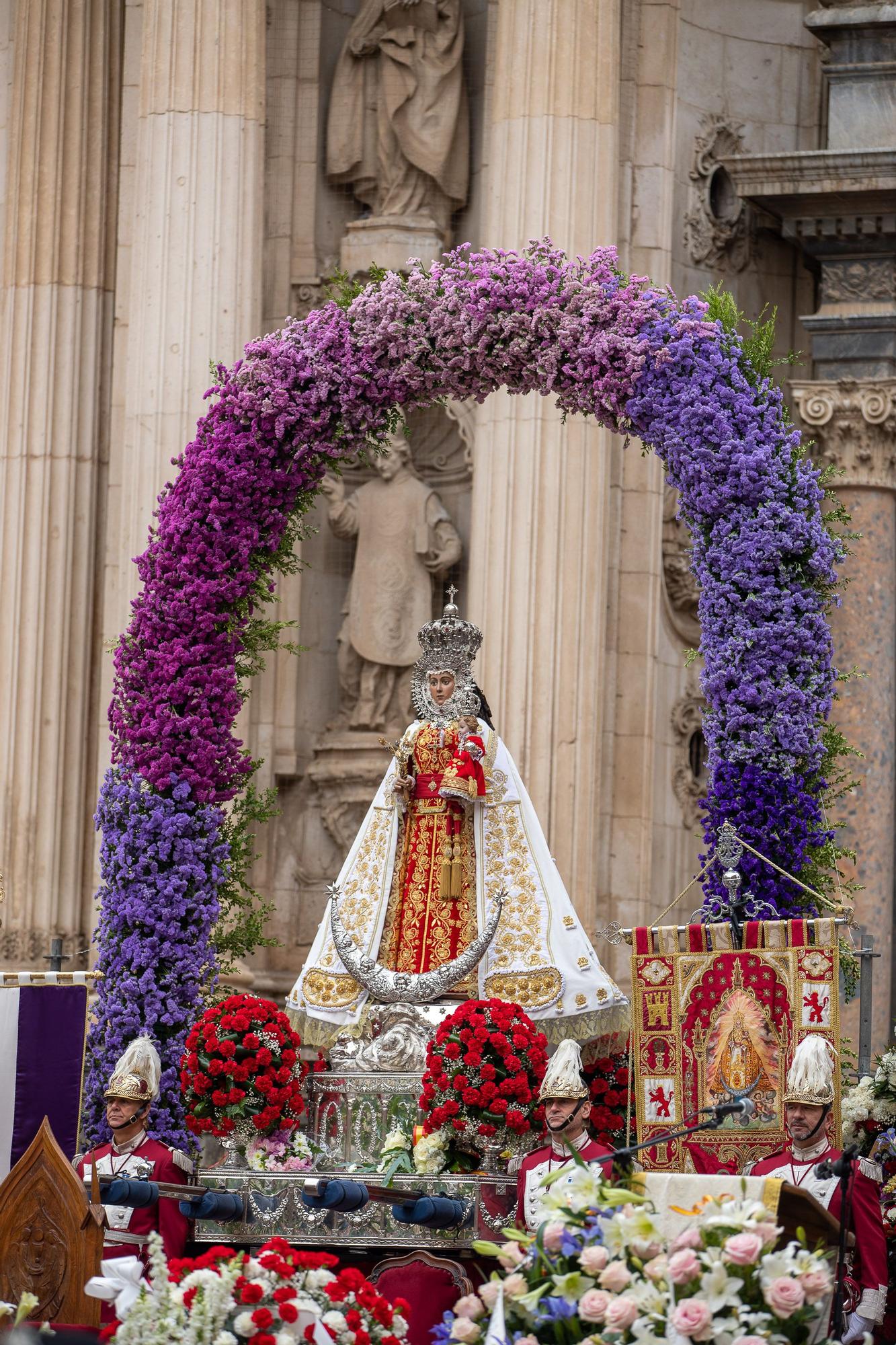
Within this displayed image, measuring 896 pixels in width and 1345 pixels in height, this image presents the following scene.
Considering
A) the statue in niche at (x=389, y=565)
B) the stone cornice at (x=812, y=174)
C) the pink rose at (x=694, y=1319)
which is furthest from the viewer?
the statue in niche at (x=389, y=565)

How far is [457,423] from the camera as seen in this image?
20750 mm

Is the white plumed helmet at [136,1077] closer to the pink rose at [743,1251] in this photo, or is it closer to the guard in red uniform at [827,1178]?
the guard in red uniform at [827,1178]

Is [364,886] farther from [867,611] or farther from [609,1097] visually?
[867,611]

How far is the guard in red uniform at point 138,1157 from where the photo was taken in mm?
13000

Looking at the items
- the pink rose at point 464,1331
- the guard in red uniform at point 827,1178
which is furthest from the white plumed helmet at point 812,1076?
the pink rose at point 464,1331

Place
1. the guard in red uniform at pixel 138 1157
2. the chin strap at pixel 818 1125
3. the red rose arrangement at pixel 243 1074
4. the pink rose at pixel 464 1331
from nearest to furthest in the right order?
the pink rose at pixel 464 1331 → the chin strap at pixel 818 1125 → the guard in red uniform at pixel 138 1157 → the red rose arrangement at pixel 243 1074

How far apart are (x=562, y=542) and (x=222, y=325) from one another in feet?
9.75

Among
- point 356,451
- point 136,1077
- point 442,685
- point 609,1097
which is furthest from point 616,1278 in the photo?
point 356,451

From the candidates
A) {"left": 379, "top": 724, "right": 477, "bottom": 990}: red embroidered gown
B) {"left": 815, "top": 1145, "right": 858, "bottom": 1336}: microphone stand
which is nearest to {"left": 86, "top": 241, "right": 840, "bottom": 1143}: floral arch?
{"left": 379, "top": 724, "right": 477, "bottom": 990}: red embroidered gown

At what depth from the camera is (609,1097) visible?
46.8ft

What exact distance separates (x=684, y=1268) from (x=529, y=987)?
237 inches

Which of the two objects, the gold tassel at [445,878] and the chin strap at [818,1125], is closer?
the chin strap at [818,1125]

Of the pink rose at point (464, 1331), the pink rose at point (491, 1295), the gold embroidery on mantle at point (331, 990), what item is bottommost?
the pink rose at point (464, 1331)

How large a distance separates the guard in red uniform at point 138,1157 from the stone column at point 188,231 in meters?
6.97
